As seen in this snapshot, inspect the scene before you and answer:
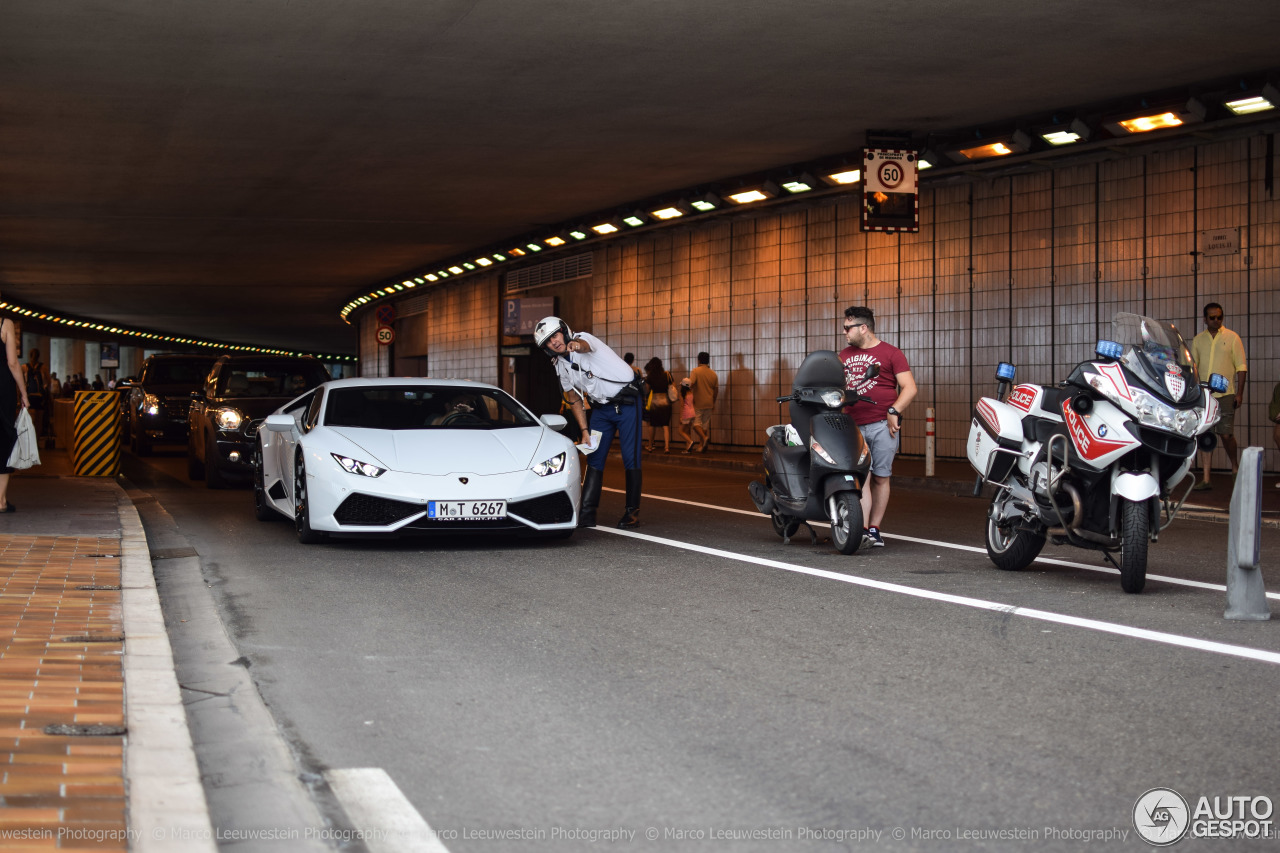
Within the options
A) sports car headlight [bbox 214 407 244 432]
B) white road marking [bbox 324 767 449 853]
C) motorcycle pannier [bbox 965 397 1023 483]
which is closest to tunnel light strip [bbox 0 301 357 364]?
sports car headlight [bbox 214 407 244 432]

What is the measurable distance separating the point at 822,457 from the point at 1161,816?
217 inches

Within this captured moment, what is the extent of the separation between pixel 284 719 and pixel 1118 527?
4775 millimetres

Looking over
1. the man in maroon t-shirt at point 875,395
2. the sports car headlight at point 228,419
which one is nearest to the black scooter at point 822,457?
the man in maroon t-shirt at point 875,395

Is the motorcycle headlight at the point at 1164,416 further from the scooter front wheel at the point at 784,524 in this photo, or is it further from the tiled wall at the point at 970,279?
the tiled wall at the point at 970,279

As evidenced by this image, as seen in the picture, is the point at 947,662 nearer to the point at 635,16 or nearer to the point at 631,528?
the point at 631,528

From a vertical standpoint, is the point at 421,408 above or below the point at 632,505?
above

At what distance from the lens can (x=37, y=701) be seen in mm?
4566

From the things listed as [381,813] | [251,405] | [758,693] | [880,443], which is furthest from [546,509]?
[251,405]

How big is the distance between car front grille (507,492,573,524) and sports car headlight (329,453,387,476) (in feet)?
3.03

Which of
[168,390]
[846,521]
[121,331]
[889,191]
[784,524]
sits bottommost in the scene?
[784,524]

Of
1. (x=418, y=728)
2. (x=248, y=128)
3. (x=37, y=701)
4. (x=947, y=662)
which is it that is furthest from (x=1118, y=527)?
(x=248, y=128)

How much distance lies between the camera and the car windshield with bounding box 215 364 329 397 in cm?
1662

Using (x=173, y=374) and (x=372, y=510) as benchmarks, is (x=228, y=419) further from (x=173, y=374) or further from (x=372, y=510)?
(x=173, y=374)

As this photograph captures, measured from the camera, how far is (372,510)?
358 inches
